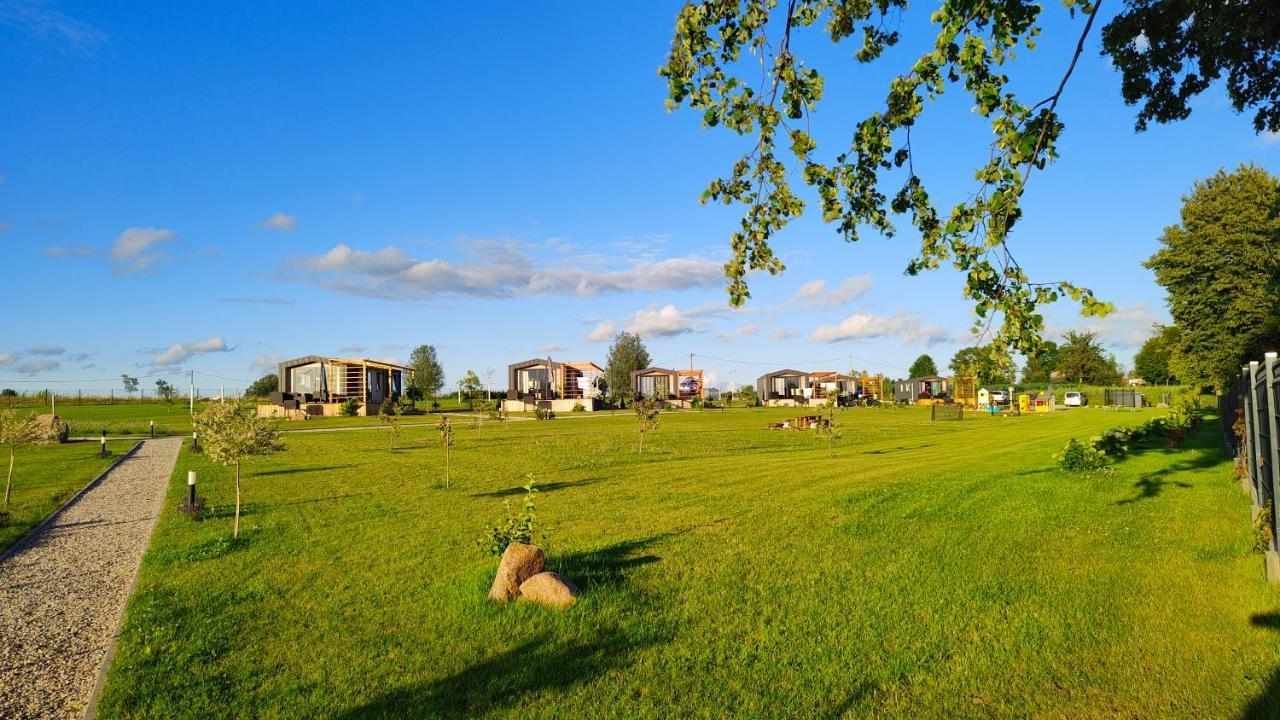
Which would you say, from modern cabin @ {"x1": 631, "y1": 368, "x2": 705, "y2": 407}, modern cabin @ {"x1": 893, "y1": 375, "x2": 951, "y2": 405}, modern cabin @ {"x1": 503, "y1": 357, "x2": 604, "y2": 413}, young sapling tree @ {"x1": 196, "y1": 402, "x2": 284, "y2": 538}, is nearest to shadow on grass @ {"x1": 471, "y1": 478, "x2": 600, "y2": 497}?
young sapling tree @ {"x1": 196, "y1": 402, "x2": 284, "y2": 538}

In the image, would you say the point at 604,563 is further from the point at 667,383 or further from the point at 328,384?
the point at 667,383

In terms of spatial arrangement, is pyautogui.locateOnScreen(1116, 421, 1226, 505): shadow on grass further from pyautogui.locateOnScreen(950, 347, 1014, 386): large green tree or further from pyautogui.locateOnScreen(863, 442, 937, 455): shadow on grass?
pyautogui.locateOnScreen(950, 347, 1014, 386): large green tree

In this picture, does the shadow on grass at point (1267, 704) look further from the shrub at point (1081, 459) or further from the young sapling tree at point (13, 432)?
the young sapling tree at point (13, 432)

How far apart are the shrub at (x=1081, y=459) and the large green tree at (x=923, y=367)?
12485 centimetres

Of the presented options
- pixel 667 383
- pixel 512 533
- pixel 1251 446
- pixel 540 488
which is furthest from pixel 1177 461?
pixel 667 383

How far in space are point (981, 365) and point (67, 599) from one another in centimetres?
1019

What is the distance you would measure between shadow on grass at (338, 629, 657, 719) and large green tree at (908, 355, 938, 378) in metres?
137

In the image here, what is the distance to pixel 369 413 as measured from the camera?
55500mm

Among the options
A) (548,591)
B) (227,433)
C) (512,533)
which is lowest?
(548,591)

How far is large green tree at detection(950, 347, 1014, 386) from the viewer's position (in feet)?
15.2

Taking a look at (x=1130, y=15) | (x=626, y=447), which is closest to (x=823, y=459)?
(x=626, y=447)

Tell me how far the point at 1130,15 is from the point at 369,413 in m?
55.0

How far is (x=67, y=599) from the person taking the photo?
7.97 m

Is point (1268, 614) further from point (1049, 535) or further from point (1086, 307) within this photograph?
point (1086, 307)
